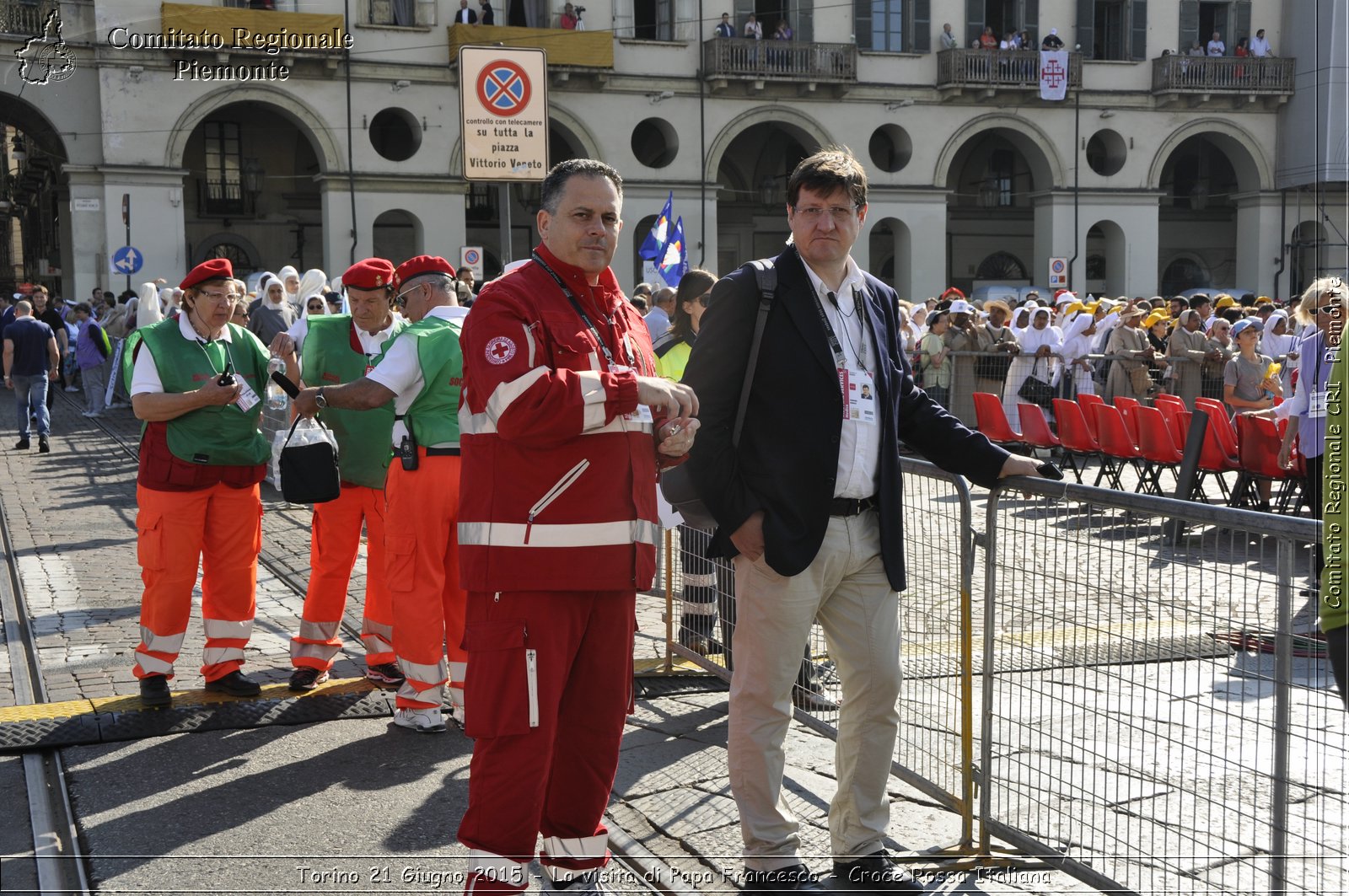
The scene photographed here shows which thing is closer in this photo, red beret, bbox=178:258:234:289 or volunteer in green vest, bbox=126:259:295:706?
volunteer in green vest, bbox=126:259:295:706

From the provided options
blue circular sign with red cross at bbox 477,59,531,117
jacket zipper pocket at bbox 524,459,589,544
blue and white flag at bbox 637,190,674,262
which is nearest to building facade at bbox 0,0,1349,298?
blue and white flag at bbox 637,190,674,262

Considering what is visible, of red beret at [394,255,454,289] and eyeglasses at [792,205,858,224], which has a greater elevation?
eyeglasses at [792,205,858,224]

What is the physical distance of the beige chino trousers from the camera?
402 cm

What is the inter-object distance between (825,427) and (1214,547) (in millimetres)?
1116

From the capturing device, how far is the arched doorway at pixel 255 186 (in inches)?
1547

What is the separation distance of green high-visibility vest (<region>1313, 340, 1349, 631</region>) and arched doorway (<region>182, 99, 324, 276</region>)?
39500mm

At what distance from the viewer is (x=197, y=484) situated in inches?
235

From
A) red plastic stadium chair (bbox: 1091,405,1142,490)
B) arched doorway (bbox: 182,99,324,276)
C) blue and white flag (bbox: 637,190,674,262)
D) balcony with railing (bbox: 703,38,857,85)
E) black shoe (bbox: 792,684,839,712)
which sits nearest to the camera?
black shoe (bbox: 792,684,839,712)

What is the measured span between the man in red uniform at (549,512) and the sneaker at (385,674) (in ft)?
9.58

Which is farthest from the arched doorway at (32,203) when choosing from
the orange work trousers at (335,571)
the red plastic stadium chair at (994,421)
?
the orange work trousers at (335,571)

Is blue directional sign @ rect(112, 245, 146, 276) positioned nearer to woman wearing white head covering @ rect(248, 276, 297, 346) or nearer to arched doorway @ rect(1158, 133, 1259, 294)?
woman wearing white head covering @ rect(248, 276, 297, 346)

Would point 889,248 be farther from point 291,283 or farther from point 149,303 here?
point 149,303

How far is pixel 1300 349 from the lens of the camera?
29.2ft

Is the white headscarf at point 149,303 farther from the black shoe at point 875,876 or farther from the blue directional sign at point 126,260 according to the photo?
the black shoe at point 875,876
